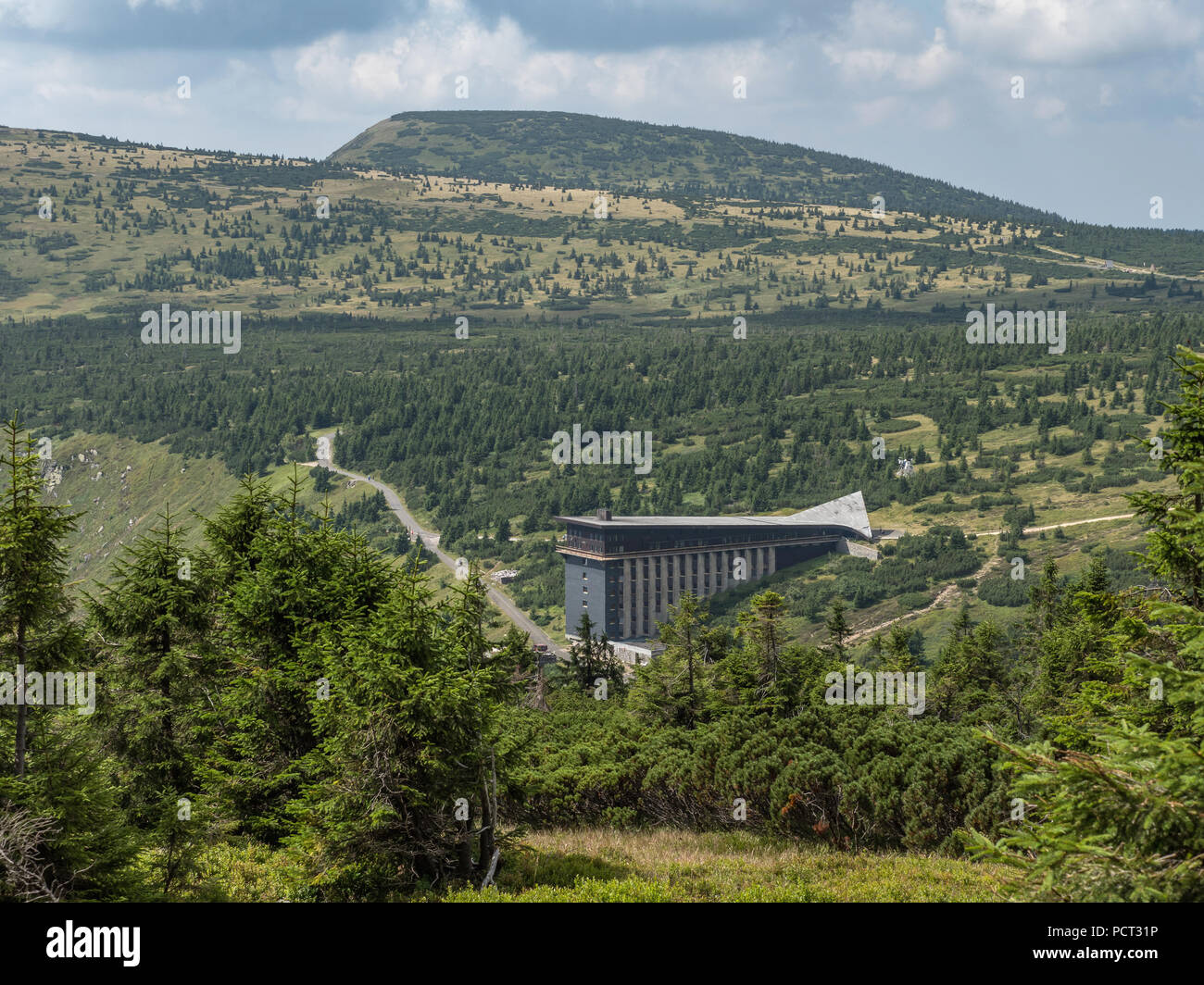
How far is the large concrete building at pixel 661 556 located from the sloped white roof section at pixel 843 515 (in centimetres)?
29

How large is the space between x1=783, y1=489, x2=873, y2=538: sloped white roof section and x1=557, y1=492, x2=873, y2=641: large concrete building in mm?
295

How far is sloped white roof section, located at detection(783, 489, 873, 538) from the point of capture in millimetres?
171500

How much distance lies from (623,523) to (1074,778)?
14253 centimetres

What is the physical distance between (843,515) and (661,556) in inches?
1281

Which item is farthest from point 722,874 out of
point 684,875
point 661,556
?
point 661,556

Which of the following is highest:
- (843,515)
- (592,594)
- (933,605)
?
(843,515)

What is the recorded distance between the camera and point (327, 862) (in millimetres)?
21219

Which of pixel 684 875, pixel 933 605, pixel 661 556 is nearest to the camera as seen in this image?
pixel 684 875

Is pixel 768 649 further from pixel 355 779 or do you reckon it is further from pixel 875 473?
pixel 875 473

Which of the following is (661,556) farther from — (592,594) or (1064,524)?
(1064,524)

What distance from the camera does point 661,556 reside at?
157m

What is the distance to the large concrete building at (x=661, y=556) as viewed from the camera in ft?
503

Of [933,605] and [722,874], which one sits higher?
[722,874]
